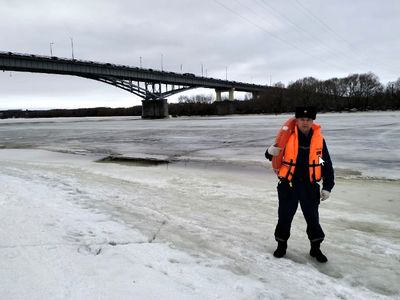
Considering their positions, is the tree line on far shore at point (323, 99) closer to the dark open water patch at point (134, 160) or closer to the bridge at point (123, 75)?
the bridge at point (123, 75)

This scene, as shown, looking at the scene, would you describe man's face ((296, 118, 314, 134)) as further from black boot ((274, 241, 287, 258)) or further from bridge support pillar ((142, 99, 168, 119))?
bridge support pillar ((142, 99, 168, 119))

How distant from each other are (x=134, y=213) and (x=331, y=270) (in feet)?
10.6

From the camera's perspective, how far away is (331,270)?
4.20 meters

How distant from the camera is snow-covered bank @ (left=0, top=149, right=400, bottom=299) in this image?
11.8ft

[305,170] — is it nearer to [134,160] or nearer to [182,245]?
[182,245]

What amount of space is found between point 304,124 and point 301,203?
914 mm

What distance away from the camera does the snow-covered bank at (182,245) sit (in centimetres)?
360

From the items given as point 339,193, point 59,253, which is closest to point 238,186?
point 339,193

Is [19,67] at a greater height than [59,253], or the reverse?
[19,67]

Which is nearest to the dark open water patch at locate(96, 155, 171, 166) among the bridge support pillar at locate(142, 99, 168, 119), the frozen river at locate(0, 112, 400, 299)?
the frozen river at locate(0, 112, 400, 299)

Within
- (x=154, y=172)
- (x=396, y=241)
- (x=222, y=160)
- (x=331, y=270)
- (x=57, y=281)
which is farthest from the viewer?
(x=222, y=160)

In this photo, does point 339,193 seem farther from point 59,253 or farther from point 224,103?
point 224,103

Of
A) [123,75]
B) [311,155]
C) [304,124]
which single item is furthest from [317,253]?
[123,75]

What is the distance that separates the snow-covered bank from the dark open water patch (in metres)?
4.90
